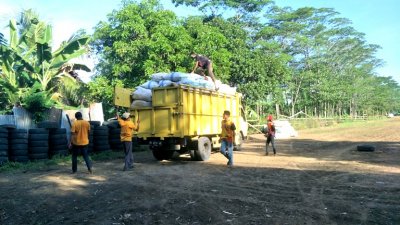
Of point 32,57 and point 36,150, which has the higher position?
point 32,57

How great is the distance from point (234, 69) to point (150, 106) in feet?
57.3

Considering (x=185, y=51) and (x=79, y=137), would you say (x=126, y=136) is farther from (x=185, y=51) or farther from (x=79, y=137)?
(x=185, y=51)

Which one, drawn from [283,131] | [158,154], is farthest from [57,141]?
[283,131]

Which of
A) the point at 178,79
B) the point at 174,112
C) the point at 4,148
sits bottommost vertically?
the point at 4,148

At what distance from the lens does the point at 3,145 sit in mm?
11820

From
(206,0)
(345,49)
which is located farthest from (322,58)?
(206,0)

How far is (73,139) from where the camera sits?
10.4 metres

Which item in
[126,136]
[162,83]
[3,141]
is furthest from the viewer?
[162,83]

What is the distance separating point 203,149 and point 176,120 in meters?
1.67

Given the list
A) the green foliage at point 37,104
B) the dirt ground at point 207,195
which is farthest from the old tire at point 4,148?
the green foliage at point 37,104

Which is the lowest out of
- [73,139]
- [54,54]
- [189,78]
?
[73,139]

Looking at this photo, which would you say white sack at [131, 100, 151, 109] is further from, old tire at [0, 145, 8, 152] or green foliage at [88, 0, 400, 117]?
green foliage at [88, 0, 400, 117]

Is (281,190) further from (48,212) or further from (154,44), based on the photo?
(154,44)

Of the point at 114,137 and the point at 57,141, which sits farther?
the point at 114,137
